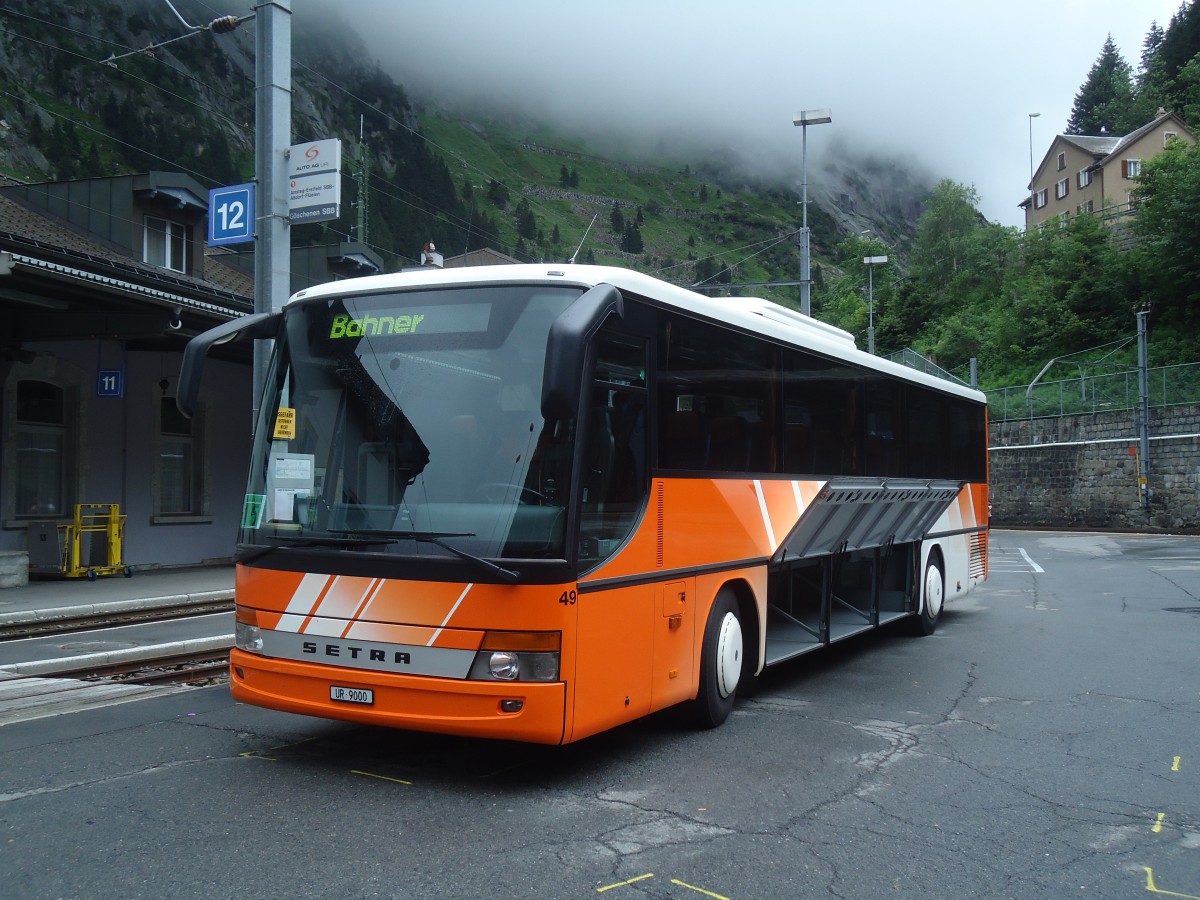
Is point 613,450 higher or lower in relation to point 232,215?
lower

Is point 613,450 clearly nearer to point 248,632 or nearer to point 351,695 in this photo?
point 351,695

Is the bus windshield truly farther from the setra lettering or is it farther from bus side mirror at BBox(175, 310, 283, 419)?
the setra lettering

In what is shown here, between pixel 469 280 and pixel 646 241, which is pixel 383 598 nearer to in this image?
pixel 469 280

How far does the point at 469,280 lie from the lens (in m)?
6.16

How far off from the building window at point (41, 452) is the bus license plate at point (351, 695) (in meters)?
14.0

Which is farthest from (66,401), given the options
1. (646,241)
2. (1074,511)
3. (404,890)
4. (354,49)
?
(354,49)

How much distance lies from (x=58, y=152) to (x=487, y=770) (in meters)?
80.1

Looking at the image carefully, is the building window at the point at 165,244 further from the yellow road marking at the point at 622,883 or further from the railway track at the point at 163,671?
the yellow road marking at the point at 622,883

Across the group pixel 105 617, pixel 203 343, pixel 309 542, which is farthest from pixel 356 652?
pixel 105 617

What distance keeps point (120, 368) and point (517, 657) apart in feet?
50.4

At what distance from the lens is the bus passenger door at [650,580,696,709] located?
258 inches

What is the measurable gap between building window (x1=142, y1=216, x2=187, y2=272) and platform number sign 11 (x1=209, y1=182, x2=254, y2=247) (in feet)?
38.1

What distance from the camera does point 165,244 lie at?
22.9 m

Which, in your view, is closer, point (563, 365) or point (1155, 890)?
point (1155, 890)
